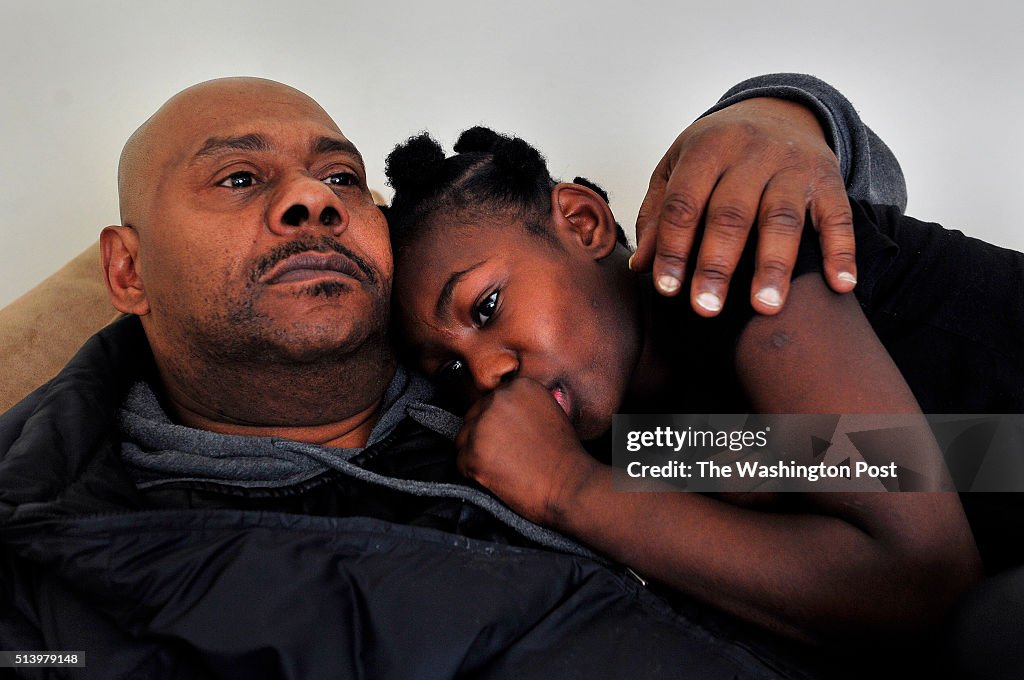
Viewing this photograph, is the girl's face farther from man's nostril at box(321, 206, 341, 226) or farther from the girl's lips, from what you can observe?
man's nostril at box(321, 206, 341, 226)

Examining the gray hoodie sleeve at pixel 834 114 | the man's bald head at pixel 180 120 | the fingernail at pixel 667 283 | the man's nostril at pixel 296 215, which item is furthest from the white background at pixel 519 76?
the fingernail at pixel 667 283

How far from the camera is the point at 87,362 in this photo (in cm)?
130

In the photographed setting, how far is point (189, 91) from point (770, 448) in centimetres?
102

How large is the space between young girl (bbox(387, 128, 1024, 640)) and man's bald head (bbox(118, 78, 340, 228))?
210 millimetres

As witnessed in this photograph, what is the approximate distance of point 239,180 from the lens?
127 cm

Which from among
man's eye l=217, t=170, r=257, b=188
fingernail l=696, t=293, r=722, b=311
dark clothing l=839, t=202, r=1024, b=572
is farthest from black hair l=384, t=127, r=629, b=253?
dark clothing l=839, t=202, r=1024, b=572

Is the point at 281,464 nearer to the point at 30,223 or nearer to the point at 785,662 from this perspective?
the point at 785,662

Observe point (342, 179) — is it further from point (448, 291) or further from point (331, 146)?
point (448, 291)

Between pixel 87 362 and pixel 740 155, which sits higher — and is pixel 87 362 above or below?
below

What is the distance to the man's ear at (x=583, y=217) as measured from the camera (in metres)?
1.37

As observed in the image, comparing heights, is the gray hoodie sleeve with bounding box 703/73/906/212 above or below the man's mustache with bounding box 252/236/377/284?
above

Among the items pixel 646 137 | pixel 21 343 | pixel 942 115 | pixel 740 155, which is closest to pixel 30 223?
pixel 21 343

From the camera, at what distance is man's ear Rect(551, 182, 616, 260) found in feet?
4.49

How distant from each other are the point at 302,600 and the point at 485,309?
518 mm
